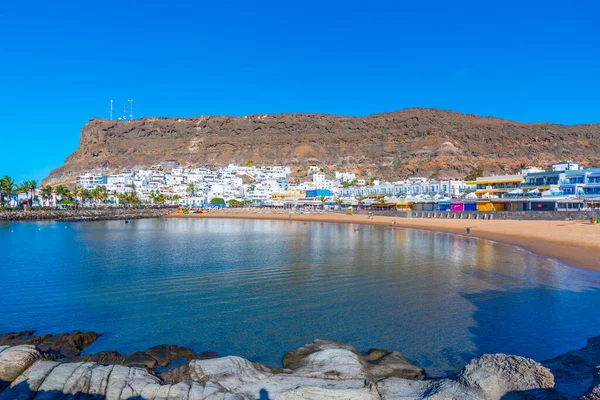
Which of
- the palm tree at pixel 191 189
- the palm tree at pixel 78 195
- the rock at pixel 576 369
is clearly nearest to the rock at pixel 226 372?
the rock at pixel 576 369

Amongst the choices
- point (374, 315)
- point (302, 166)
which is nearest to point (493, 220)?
point (374, 315)

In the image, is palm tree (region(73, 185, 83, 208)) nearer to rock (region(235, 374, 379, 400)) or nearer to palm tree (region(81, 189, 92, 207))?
palm tree (region(81, 189, 92, 207))

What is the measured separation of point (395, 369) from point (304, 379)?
2.07 metres

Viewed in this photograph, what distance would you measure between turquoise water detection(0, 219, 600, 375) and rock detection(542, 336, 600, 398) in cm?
90

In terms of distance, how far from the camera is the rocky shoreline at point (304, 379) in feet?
21.9

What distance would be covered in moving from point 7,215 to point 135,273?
65224 mm

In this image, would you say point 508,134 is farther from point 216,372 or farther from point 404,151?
point 216,372

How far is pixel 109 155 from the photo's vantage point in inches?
6383

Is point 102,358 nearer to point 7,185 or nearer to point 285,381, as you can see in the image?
point 285,381

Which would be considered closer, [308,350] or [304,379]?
[304,379]

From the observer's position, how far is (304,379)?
7.47m

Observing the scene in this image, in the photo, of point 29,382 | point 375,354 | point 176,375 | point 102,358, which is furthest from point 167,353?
point 375,354

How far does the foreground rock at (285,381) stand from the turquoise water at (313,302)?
1.43 meters

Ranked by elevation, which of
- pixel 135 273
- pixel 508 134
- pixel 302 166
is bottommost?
pixel 135 273
